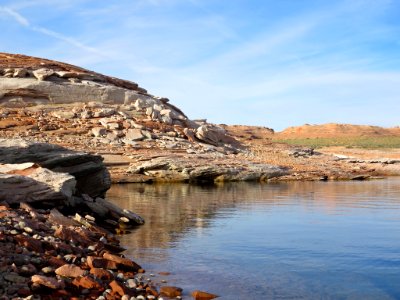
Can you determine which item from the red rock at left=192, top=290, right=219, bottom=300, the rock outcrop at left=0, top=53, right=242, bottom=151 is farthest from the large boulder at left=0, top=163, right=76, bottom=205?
the rock outcrop at left=0, top=53, right=242, bottom=151

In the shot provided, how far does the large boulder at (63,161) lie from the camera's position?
58.6 feet

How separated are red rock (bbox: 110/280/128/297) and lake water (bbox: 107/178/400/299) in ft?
4.68

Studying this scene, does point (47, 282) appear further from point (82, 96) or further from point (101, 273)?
point (82, 96)

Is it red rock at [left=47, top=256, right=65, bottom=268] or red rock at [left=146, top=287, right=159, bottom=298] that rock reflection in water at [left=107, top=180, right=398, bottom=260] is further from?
red rock at [left=146, top=287, right=159, bottom=298]

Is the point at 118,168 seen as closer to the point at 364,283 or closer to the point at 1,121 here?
the point at 1,121

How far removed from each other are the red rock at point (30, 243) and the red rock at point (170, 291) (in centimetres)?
259

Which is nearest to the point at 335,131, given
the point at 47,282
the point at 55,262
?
the point at 55,262

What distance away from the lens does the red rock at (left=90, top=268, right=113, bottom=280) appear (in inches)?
380

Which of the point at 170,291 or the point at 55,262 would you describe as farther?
the point at 55,262

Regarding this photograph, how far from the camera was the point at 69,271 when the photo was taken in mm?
9438

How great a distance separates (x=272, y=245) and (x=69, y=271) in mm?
6474

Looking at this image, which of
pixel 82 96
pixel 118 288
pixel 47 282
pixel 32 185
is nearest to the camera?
pixel 47 282

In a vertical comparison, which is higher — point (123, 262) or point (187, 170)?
point (187, 170)

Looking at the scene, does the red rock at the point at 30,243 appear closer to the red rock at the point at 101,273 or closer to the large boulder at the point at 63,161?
the red rock at the point at 101,273
